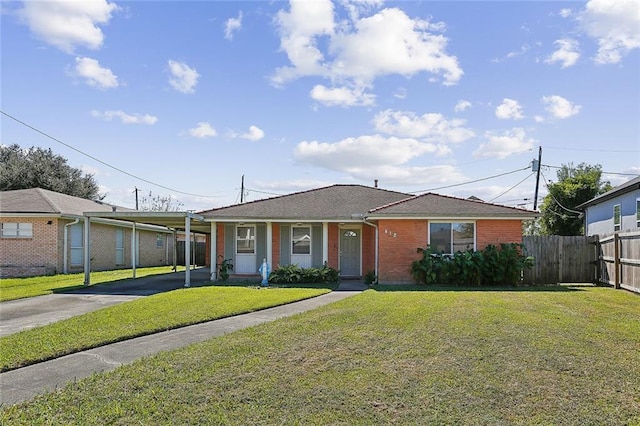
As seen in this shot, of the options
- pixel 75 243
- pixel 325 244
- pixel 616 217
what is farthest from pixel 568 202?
pixel 75 243

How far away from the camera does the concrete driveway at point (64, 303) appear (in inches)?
360

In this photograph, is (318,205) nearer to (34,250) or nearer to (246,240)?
(246,240)

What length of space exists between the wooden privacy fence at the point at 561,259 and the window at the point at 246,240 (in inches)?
407

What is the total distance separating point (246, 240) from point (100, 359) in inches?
508

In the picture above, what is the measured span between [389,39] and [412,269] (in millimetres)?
7499

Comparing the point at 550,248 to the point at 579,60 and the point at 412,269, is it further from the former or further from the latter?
the point at 579,60

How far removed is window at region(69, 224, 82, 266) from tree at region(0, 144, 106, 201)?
1546 cm

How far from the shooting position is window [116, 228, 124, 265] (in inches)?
1001

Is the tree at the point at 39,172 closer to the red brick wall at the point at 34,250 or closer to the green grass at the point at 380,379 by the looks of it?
the red brick wall at the point at 34,250

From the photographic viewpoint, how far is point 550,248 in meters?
16.5

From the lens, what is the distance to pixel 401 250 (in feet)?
52.7

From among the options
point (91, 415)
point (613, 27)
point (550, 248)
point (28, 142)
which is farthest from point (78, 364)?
point (28, 142)

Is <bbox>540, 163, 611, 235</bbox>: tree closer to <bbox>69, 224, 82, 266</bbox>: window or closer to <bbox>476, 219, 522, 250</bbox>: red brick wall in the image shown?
<bbox>476, 219, 522, 250</bbox>: red brick wall

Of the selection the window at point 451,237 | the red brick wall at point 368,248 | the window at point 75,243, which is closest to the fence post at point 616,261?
the window at point 451,237
